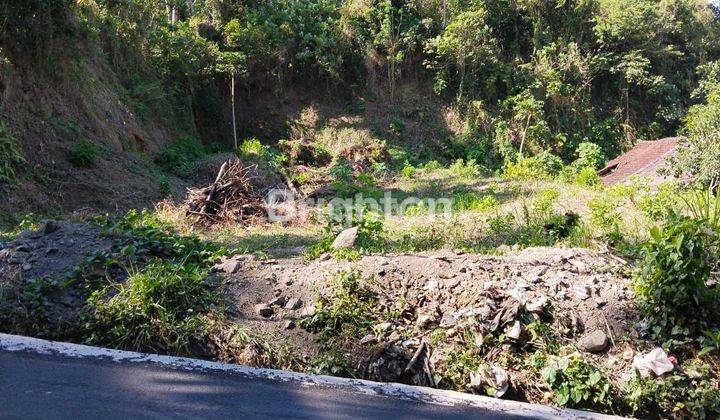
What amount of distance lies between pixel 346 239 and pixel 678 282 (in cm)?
318

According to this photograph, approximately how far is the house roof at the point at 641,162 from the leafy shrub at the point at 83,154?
12674 millimetres

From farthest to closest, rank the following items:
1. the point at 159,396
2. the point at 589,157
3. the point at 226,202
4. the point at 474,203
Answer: the point at 589,157 → the point at 474,203 → the point at 226,202 → the point at 159,396

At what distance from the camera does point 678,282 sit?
3.81 metres

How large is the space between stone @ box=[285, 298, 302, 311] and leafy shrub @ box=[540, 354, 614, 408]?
183cm

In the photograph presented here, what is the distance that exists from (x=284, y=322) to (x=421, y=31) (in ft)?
69.2

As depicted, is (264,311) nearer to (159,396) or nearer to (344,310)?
(344,310)

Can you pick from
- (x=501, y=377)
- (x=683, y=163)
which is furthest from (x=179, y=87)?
(x=501, y=377)

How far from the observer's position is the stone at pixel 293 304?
428 centimetres

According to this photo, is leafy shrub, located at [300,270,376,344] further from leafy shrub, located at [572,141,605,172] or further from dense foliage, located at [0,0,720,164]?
leafy shrub, located at [572,141,605,172]

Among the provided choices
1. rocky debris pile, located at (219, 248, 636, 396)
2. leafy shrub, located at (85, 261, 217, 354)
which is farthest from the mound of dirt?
rocky debris pile, located at (219, 248, 636, 396)

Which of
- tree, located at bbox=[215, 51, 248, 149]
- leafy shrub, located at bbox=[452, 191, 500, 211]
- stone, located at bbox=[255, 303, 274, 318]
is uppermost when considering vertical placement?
tree, located at bbox=[215, 51, 248, 149]

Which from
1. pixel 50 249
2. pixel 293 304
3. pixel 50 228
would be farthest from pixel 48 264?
pixel 293 304

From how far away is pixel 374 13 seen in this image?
22797 mm

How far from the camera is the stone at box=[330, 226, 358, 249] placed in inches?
230
